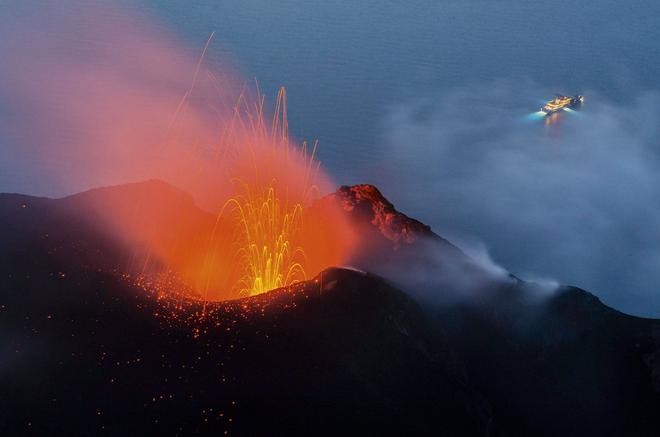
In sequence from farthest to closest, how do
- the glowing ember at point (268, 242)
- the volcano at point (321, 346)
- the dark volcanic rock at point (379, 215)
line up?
the glowing ember at point (268, 242) → the dark volcanic rock at point (379, 215) → the volcano at point (321, 346)

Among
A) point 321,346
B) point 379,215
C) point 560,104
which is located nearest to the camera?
point 321,346

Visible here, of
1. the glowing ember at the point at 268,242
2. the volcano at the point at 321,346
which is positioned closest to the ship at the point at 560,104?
the glowing ember at the point at 268,242

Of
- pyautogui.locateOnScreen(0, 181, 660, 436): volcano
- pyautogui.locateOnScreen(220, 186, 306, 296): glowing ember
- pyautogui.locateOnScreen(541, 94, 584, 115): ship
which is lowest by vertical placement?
pyautogui.locateOnScreen(0, 181, 660, 436): volcano

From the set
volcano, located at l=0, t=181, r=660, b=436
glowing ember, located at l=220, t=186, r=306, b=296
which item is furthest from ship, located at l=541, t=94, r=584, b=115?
volcano, located at l=0, t=181, r=660, b=436

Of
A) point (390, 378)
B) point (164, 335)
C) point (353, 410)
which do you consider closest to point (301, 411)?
point (353, 410)

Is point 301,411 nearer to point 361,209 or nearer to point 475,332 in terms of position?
point 475,332

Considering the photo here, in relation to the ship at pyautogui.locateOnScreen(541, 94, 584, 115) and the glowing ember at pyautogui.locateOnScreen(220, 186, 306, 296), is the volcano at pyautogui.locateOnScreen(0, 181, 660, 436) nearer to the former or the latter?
the glowing ember at pyautogui.locateOnScreen(220, 186, 306, 296)

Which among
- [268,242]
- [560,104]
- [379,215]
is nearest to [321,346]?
[379,215]

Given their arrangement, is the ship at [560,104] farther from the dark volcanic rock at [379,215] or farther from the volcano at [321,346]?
the volcano at [321,346]

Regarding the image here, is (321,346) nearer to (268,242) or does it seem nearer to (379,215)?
(379,215)
